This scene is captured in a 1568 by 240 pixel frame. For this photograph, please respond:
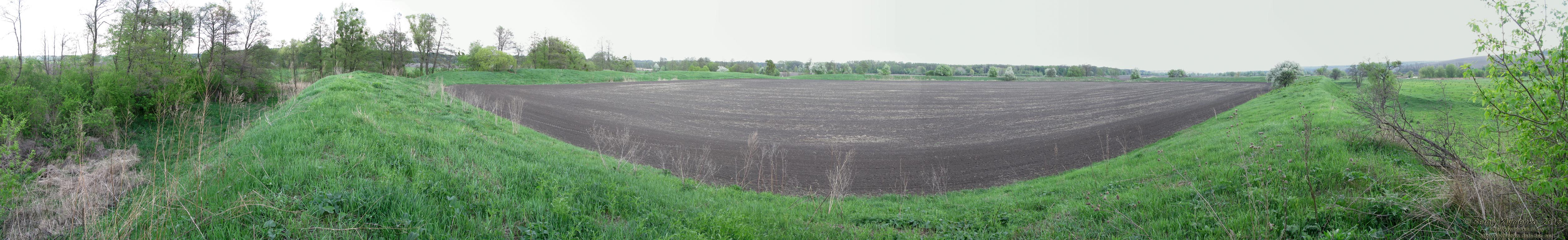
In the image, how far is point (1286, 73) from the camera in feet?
136

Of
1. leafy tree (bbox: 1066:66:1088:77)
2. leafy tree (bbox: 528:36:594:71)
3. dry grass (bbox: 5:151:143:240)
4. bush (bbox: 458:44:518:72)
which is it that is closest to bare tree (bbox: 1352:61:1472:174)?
dry grass (bbox: 5:151:143:240)

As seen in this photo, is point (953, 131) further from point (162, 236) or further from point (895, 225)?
point (162, 236)

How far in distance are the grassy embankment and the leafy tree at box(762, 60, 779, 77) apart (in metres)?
92.2

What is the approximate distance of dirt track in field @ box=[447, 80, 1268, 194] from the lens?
12.2 m

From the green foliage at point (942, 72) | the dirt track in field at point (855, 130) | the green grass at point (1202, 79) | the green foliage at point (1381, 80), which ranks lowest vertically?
Result: the dirt track in field at point (855, 130)

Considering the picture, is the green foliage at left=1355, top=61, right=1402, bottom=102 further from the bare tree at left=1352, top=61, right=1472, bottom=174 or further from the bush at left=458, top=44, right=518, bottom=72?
the bush at left=458, top=44, right=518, bottom=72

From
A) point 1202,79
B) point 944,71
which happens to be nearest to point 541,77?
point 944,71

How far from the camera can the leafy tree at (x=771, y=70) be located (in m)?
103

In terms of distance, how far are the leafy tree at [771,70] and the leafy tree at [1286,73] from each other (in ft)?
225

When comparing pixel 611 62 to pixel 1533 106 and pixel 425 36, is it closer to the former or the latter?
pixel 425 36

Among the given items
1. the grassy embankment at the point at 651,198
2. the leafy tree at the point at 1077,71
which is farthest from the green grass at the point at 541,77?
the leafy tree at the point at 1077,71

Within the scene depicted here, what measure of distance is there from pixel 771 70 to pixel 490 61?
54.2 metres

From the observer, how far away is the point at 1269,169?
7066mm

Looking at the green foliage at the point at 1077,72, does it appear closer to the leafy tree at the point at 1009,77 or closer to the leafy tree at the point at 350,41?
the leafy tree at the point at 1009,77
